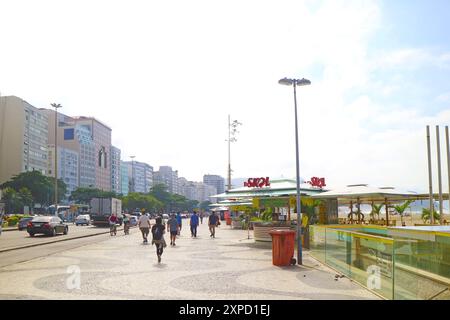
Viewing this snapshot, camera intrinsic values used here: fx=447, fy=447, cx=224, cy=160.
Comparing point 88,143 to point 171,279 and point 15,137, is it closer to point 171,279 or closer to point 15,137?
point 15,137

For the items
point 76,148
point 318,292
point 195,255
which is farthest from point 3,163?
point 318,292

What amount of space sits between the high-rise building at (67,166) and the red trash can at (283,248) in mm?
131324

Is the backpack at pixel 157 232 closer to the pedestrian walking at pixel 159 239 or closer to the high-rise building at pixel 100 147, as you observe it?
→ the pedestrian walking at pixel 159 239

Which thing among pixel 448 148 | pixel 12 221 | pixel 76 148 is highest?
pixel 76 148

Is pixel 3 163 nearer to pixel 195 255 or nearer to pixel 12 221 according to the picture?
pixel 12 221

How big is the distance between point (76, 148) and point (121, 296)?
526 ft

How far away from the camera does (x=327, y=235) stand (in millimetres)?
13602

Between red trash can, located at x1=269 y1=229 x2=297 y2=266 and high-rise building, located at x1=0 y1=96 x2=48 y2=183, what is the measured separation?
4431 inches

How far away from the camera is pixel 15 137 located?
11556cm

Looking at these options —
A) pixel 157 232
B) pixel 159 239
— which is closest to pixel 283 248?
pixel 159 239
